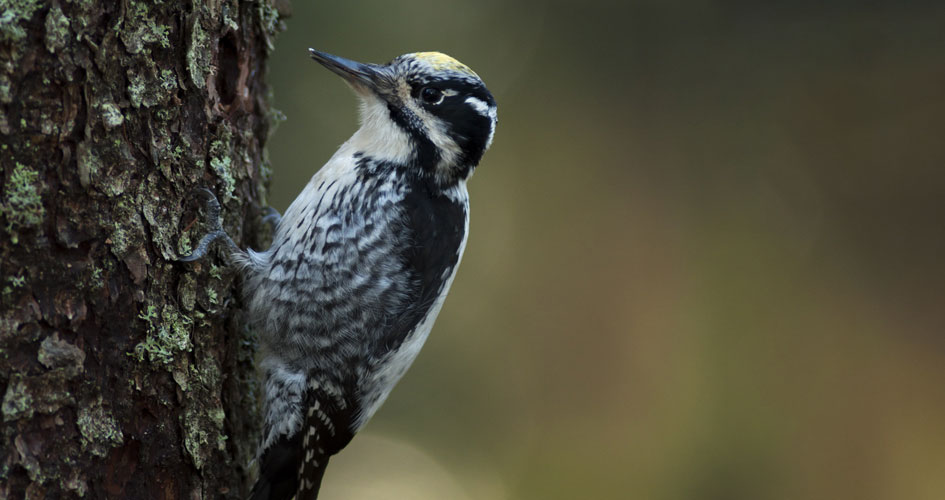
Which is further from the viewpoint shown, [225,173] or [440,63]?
[440,63]

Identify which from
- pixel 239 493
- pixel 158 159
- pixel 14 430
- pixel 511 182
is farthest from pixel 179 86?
pixel 511 182

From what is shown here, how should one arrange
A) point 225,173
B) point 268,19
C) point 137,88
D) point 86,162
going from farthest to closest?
point 268,19, point 225,173, point 137,88, point 86,162

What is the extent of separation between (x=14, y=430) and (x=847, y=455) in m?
3.72

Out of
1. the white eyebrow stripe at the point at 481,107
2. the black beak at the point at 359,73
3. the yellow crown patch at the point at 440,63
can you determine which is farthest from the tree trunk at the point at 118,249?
the white eyebrow stripe at the point at 481,107

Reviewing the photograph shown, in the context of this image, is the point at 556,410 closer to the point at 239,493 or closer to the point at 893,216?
the point at 893,216

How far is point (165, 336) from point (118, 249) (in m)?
0.23

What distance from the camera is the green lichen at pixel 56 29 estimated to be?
1542 millimetres

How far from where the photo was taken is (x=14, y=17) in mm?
1495

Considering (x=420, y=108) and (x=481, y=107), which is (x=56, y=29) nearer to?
(x=420, y=108)

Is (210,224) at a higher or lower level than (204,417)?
higher

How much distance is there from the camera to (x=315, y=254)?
7.42ft

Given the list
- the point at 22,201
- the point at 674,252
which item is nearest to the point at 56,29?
the point at 22,201

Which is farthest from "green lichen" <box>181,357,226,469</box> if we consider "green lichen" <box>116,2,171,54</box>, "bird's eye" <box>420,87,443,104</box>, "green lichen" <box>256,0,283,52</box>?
"bird's eye" <box>420,87,443,104</box>

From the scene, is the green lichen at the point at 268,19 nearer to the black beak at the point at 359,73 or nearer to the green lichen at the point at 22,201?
the black beak at the point at 359,73
